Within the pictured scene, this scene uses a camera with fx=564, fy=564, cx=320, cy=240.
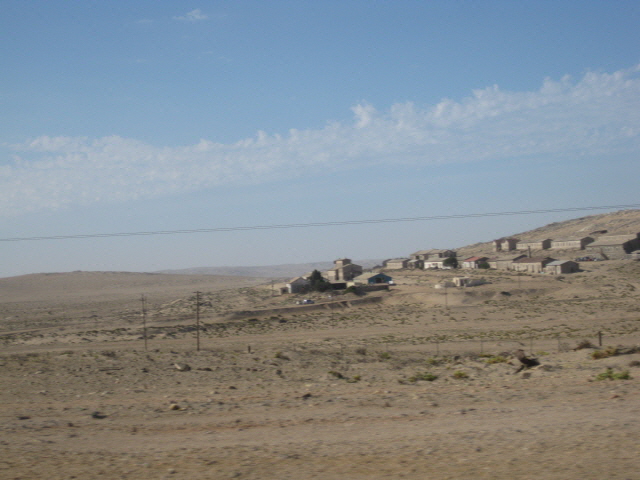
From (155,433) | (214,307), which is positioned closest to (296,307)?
(214,307)

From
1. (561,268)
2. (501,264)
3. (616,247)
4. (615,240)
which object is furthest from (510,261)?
(615,240)

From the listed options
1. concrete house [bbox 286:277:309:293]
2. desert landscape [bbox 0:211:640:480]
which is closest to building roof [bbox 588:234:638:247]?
concrete house [bbox 286:277:309:293]

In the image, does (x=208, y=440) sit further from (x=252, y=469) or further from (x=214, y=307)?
(x=214, y=307)

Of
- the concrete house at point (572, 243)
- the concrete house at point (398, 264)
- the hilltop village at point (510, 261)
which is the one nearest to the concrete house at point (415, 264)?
the hilltop village at point (510, 261)

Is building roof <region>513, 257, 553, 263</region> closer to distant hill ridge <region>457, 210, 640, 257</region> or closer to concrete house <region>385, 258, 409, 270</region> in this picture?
concrete house <region>385, 258, 409, 270</region>

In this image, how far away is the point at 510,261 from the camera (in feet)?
327

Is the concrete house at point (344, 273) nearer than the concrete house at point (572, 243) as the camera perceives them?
Yes

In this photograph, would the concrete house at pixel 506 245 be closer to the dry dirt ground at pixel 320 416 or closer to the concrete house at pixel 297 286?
the concrete house at pixel 297 286

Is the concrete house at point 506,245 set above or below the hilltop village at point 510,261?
above

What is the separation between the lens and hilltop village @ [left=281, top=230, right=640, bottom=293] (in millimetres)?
87688

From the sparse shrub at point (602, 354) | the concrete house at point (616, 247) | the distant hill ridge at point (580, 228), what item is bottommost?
the sparse shrub at point (602, 354)

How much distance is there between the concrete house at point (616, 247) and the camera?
96.7m

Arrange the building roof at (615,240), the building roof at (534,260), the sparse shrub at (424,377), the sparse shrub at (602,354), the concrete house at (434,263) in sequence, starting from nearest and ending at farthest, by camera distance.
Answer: the sparse shrub at (424,377), the sparse shrub at (602,354), the building roof at (534,260), the building roof at (615,240), the concrete house at (434,263)

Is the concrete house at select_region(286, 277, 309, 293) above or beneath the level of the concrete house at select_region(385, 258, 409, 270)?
beneath
